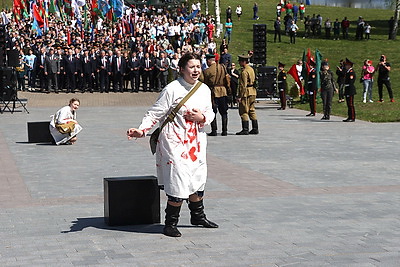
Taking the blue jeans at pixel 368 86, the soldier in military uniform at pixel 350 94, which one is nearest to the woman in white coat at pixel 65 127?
the soldier in military uniform at pixel 350 94

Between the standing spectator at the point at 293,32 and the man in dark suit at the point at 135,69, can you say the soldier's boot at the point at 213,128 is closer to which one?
the man in dark suit at the point at 135,69

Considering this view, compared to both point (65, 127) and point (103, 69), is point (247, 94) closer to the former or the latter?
point (65, 127)

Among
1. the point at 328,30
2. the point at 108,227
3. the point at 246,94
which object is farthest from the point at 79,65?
the point at 108,227

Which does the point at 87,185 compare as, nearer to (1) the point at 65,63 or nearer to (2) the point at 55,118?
(2) the point at 55,118

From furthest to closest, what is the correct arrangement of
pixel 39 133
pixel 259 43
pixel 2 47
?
pixel 259 43 < pixel 2 47 < pixel 39 133

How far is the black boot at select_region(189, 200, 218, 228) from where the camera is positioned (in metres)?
8.64

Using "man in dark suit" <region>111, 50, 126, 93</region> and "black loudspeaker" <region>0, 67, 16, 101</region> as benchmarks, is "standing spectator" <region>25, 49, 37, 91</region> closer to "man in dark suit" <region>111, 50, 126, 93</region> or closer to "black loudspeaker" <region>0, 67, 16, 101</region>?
"man in dark suit" <region>111, 50, 126, 93</region>

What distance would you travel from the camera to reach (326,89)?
24.2m

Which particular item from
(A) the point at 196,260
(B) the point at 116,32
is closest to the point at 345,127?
(A) the point at 196,260

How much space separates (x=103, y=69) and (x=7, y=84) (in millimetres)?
8357

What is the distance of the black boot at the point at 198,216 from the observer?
8.64m

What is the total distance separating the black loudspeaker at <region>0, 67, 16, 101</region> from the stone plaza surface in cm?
700

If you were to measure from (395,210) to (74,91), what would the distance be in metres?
26.3

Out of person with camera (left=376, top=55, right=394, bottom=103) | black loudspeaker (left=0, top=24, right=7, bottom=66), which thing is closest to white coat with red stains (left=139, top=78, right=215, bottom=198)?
black loudspeaker (left=0, top=24, right=7, bottom=66)
